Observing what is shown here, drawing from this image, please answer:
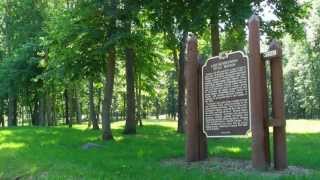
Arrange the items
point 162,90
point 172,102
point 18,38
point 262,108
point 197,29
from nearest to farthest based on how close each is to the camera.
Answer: point 262,108 → point 197,29 → point 18,38 → point 162,90 → point 172,102

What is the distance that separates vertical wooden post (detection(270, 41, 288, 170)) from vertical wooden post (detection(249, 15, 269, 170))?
25 cm

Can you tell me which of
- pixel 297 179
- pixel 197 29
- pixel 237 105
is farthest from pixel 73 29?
pixel 297 179

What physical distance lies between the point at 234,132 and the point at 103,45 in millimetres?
10559

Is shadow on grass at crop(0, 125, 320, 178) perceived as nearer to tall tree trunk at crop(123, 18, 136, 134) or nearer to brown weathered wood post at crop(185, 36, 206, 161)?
brown weathered wood post at crop(185, 36, 206, 161)

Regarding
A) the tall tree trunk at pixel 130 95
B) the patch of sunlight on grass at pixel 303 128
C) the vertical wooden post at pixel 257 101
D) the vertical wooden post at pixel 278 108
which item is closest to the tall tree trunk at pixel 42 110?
the patch of sunlight on grass at pixel 303 128

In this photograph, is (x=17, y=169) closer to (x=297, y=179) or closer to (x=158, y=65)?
(x=297, y=179)

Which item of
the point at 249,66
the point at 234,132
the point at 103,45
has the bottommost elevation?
the point at 234,132

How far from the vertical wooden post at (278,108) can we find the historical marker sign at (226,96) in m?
0.59

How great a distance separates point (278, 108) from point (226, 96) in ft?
4.54

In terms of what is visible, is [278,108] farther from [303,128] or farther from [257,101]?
[303,128]

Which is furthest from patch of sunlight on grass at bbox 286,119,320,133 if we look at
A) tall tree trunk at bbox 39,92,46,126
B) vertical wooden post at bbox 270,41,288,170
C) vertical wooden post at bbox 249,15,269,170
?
tall tree trunk at bbox 39,92,46,126

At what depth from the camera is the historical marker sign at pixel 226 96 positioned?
12688mm

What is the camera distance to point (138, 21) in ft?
75.9

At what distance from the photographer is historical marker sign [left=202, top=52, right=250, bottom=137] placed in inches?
500
